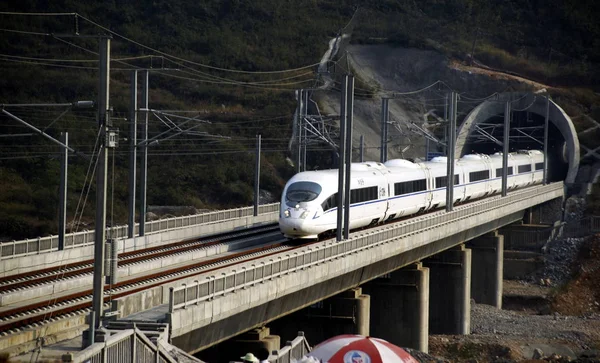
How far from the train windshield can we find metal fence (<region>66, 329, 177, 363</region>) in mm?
22202

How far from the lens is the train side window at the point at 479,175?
239 ft

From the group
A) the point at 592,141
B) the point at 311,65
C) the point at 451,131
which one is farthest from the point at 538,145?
the point at 451,131

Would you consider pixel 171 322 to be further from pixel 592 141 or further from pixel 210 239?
pixel 592 141

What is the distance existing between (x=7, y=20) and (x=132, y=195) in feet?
285

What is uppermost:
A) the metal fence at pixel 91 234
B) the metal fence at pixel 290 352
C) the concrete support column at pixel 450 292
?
the metal fence at pixel 91 234

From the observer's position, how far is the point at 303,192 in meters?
44.3

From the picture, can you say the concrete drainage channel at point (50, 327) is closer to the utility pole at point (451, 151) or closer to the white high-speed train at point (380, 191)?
the white high-speed train at point (380, 191)

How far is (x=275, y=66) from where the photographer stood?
127438mm

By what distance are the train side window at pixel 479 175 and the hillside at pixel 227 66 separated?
17745 mm

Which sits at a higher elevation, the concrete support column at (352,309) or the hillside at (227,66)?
the hillside at (227,66)

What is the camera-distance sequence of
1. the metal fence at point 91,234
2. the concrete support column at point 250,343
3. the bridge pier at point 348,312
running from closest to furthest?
the concrete support column at point 250,343 → the metal fence at point 91,234 → the bridge pier at point 348,312

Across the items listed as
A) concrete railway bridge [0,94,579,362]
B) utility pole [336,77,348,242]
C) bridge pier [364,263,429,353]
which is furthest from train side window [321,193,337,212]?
bridge pier [364,263,429,353]

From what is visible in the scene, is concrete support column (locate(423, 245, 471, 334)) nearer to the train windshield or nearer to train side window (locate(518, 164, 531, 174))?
the train windshield

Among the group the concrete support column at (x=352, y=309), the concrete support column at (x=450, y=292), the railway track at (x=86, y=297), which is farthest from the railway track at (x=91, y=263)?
the concrete support column at (x=450, y=292)
